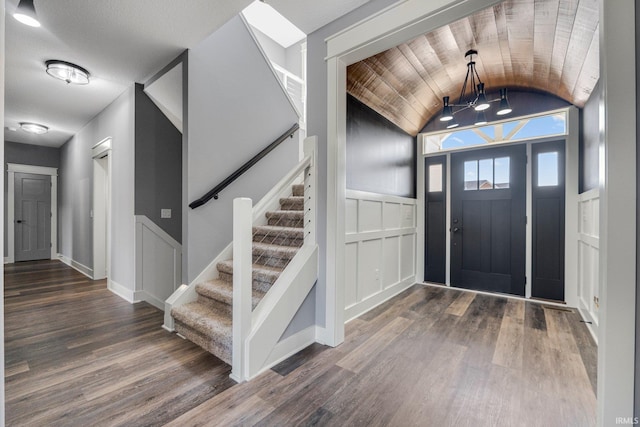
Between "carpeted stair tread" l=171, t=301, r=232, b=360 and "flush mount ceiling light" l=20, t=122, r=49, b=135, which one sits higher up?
"flush mount ceiling light" l=20, t=122, r=49, b=135

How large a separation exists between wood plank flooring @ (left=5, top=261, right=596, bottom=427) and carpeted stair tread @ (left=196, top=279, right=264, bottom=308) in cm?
41

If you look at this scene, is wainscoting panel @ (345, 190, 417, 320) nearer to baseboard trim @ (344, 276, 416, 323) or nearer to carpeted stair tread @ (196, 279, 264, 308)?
baseboard trim @ (344, 276, 416, 323)

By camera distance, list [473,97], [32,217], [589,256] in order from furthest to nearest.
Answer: [32,217], [473,97], [589,256]

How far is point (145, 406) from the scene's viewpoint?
1.64 m

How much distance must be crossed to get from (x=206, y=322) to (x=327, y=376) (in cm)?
101

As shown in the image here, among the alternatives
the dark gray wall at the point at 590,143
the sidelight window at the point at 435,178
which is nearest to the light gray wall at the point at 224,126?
the sidelight window at the point at 435,178

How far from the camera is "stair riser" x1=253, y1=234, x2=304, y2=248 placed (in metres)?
2.88

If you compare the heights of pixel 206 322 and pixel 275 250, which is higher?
pixel 275 250

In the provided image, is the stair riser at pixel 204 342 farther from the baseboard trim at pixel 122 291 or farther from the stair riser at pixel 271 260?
the baseboard trim at pixel 122 291

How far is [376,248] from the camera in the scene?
134 inches

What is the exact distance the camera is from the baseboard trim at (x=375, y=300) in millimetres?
2984

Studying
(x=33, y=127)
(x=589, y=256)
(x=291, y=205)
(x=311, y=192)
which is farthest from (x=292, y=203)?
(x=33, y=127)

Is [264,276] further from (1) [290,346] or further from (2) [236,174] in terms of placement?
(2) [236,174]

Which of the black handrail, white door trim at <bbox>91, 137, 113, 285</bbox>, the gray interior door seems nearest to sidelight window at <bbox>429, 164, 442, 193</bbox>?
the black handrail
